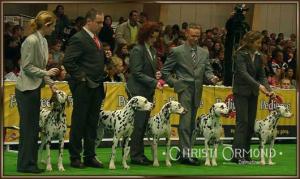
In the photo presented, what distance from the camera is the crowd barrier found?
39.0 feet

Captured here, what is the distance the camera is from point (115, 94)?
1282 cm

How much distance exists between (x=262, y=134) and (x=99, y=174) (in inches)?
113

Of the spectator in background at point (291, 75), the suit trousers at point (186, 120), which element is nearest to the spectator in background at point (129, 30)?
the spectator in background at point (291, 75)

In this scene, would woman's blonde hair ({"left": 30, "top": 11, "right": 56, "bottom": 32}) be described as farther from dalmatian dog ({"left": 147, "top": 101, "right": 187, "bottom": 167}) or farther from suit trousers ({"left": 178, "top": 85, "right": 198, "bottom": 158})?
suit trousers ({"left": 178, "top": 85, "right": 198, "bottom": 158})

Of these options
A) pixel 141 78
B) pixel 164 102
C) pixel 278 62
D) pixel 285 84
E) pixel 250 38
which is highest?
Answer: pixel 278 62

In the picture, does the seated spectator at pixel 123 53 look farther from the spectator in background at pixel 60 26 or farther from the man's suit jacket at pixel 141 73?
the man's suit jacket at pixel 141 73

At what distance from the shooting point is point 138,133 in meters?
9.90

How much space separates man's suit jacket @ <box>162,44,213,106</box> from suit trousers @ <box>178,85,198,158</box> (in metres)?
0.06

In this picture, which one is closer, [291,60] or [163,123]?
[163,123]

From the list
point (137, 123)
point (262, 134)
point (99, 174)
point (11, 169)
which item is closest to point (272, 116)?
point (262, 134)

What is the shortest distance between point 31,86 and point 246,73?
3098 millimetres

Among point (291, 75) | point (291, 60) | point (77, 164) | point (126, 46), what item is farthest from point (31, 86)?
point (291, 60)

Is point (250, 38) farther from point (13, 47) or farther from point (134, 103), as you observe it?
point (13, 47)

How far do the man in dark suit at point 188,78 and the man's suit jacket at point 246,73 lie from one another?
395mm
